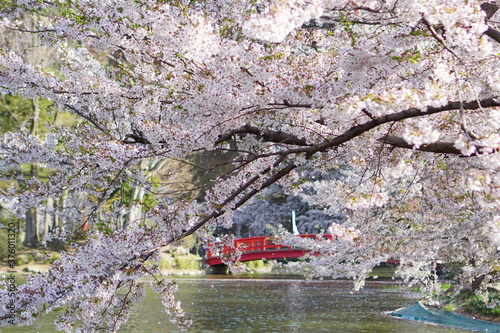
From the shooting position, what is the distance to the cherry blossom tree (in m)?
4.90

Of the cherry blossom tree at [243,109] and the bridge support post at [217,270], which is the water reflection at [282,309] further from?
the bridge support post at [217,270]

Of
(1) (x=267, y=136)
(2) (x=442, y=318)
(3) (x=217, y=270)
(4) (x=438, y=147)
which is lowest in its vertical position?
(2) (x=442, y=318)

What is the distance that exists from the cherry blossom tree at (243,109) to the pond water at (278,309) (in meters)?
6.05

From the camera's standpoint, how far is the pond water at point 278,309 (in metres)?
15.8

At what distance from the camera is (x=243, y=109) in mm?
6258

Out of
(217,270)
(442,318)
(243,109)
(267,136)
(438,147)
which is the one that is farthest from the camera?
(217,270)

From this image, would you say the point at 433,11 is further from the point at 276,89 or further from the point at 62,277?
the point at 62,277

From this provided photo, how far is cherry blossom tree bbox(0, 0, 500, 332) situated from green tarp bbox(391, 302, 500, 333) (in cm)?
511

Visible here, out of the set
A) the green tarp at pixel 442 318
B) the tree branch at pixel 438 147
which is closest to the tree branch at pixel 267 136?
the tree branch at pixel 438 147

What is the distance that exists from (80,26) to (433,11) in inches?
181

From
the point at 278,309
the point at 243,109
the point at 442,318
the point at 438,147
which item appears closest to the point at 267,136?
the point at 243,109

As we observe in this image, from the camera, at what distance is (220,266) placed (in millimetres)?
36594

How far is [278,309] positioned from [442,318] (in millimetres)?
5149

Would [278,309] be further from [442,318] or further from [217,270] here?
[217,270]
